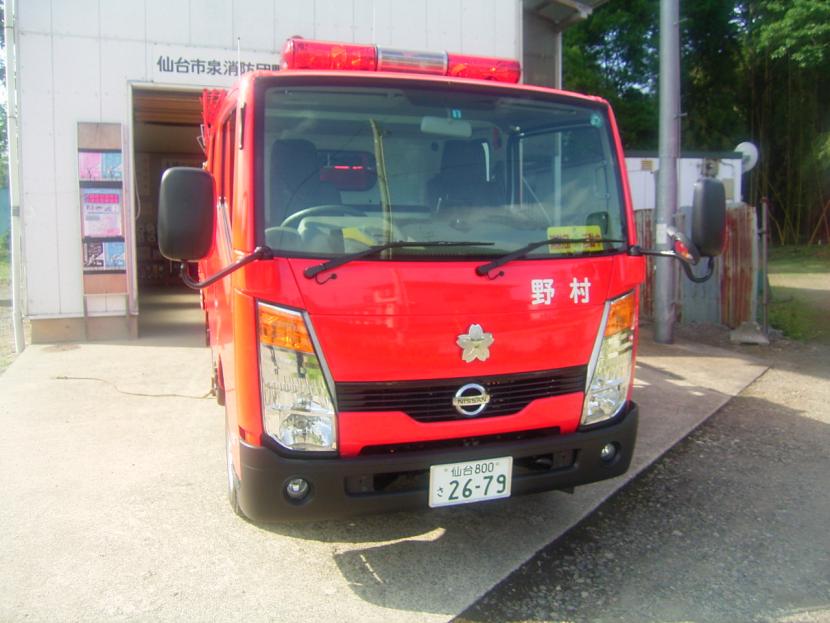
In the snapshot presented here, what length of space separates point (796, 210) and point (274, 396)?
96.3 ft

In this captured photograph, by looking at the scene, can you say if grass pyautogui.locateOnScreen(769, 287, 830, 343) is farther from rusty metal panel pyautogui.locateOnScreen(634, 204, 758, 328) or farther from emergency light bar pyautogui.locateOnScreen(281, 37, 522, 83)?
emergency light bar pyautogui.locateOnScreen(281, 37, 522, 83)

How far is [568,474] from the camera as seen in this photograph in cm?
352

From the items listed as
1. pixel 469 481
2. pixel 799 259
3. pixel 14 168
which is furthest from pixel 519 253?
pixel 799 259

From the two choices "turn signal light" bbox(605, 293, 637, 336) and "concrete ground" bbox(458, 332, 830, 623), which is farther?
"turn signal light" bbox(605, 293, 637, 336)

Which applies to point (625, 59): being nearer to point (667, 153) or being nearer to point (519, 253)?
point (667, 153)

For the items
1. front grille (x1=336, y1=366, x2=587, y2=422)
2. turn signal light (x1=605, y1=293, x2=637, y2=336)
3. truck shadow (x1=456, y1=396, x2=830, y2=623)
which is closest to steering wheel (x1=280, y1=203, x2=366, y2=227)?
front grille (x1=336, y1=366, x2=587, y2=422)

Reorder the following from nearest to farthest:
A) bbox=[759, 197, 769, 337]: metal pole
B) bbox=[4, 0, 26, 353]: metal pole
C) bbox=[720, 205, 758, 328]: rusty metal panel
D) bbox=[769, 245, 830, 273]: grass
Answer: bbox=[4, 0, 26, 353]: metal pole < bbox=[759, 197, 769, 337]: metal pole < bbox=[720, 205, 758, 328]: rusty metal panel < bbox=[769, 245, 830, 273]: grass

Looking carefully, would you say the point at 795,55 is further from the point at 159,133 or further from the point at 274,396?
the point at 274,396

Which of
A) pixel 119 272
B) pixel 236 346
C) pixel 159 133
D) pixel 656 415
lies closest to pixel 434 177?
pixel 236 346

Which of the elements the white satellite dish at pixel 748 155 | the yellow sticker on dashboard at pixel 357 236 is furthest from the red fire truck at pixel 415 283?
the white satellite dish at pixel 748 155

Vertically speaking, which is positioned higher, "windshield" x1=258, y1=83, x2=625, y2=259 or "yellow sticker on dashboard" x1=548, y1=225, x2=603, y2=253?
"windshield" x1=258, y1=83, x2=625, y2=259

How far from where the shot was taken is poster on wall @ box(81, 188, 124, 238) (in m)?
8.86

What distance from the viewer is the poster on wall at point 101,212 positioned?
8859 mm

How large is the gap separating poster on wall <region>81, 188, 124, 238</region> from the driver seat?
643 centimetres
